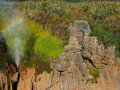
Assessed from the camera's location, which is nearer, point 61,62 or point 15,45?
point 61,62

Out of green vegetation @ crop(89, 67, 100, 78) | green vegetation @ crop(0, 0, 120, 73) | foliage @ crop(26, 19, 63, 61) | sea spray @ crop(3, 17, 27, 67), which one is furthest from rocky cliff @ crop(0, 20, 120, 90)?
foliage @ crop(26, 19, 63, 61)

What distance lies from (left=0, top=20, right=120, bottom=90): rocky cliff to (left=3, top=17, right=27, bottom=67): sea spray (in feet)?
6.92

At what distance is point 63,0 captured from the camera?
251ft

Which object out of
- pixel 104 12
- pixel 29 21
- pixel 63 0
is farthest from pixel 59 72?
pixel 63 0

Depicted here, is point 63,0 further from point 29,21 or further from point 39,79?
point 39,79

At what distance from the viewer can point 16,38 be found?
36.1 metres

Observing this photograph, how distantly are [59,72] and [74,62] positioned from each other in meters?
1.61

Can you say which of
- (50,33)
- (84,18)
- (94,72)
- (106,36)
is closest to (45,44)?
(50,33)

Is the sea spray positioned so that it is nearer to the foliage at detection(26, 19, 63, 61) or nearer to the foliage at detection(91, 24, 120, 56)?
the foliage at detection(26, 19, 63, 61)

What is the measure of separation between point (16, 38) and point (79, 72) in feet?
28.9

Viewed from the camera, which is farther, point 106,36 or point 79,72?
point 106,36

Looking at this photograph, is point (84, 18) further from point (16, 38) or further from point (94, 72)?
point (94, 72)

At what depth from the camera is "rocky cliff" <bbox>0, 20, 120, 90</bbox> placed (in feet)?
100

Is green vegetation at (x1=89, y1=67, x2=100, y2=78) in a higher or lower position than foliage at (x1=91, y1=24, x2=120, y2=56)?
lower
